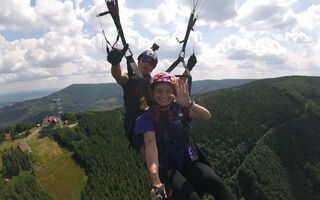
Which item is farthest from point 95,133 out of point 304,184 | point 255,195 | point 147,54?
point 304,184

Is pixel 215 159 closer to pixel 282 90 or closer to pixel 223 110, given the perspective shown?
pixel 223 110

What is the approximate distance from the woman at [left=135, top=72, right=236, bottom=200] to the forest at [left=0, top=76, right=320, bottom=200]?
→ 49607 millimetres

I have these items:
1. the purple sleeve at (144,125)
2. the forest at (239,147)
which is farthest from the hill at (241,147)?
the purple sleeve at (144,125)

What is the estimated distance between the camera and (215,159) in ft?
322

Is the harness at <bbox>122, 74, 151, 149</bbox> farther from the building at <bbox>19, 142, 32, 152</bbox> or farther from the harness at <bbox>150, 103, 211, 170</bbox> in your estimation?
the building at <bbox>19, 142, 32, 152</bbox>

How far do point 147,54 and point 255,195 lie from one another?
10007 centimetres

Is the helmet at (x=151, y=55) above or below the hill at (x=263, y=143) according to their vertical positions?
above

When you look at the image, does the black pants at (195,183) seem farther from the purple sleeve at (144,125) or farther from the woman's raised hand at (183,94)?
the woman's raised hand at (183,94)

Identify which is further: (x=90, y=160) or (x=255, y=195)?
(x=255, y=195)

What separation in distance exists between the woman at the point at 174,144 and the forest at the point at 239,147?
49.6 meters

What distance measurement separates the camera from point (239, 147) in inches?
4124

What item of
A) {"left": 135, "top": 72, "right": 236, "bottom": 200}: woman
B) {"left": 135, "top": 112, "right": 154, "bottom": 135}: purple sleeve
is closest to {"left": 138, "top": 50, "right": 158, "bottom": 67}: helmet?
{"left": 135, "top": 72, "right": 236, "bottom": 200}: woman

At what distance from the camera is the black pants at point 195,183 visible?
416 cm

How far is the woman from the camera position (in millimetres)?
4324
